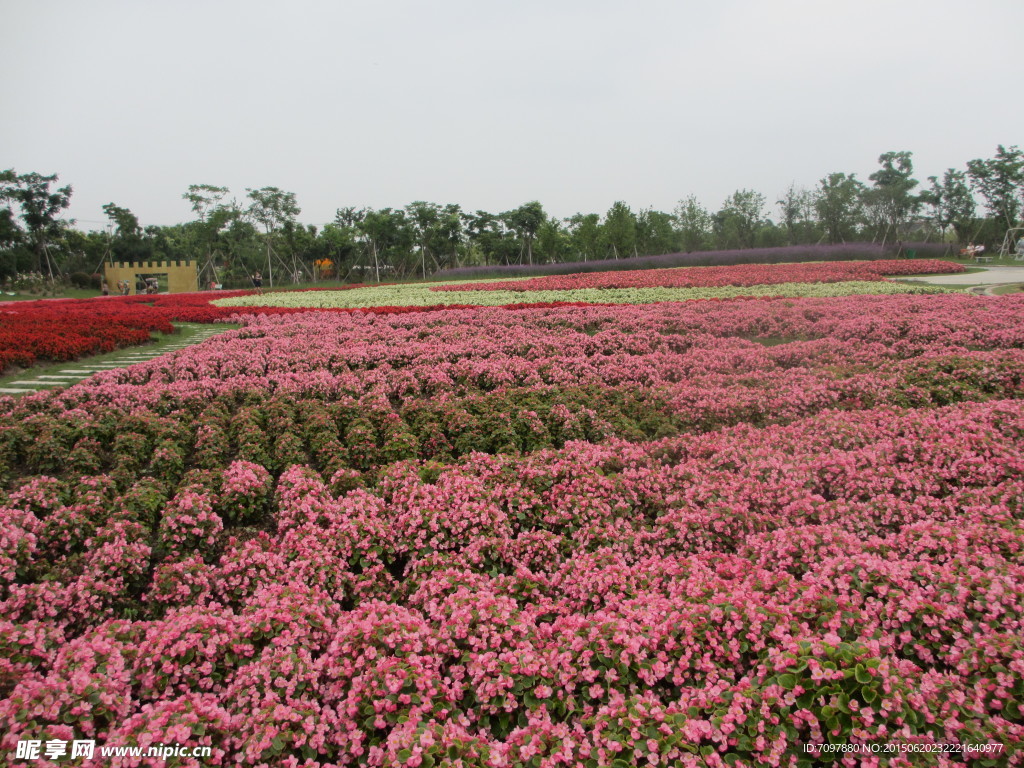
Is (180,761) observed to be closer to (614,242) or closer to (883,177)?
(614,242)

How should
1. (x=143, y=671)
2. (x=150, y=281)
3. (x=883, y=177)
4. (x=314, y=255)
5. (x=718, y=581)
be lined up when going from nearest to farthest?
(x=143, y=671) → (x=718, y=581) → (x=150, y=281) → (x=883, y=177) → (x=314, y=255)

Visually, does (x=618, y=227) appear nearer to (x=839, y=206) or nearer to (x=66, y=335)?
(x=839, y=206)

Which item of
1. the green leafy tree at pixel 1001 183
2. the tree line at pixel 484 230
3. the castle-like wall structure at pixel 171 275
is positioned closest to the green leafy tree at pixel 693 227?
the tree line at pixel 484 230

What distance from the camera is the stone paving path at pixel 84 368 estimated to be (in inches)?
382

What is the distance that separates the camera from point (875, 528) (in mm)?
4062

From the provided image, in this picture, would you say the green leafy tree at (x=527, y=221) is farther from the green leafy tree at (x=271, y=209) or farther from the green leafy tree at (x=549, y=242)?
the green leafy tree at (x=271, y=209)

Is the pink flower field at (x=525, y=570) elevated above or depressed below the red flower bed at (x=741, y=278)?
below

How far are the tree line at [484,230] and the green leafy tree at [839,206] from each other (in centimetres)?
9

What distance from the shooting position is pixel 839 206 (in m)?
51.7

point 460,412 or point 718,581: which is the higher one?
point 460,412

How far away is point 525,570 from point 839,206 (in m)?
59.0

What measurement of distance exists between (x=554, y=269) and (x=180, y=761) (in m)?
42.2

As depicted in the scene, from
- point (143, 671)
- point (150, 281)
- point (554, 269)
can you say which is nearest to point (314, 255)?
point (150, 281)

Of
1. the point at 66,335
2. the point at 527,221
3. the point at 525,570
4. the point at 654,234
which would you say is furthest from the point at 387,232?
the point at 525,570
